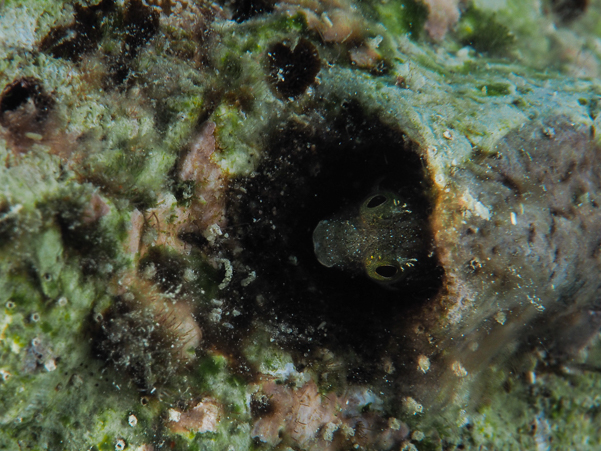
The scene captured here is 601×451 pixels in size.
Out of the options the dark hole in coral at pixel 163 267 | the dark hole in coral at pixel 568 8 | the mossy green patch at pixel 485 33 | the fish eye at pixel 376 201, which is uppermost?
the dark hole in coral at pixel 568 8

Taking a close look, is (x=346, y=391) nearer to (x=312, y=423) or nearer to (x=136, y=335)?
(x=312, y=423)

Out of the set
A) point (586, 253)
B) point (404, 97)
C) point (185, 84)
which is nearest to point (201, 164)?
point (185, 84)

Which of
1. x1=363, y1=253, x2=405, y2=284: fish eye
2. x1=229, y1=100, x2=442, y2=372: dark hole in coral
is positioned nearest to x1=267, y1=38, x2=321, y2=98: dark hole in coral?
x1=229, y1=100, x2=442, y2=372: dark hole in coral

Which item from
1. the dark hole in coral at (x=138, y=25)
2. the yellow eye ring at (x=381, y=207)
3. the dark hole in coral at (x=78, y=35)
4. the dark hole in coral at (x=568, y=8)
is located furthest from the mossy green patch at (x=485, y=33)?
the dark hole in coral at (x=78, y=35)

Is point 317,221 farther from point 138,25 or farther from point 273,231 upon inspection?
point 138,25

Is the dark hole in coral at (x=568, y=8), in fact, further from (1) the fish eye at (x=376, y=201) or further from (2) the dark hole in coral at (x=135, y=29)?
(2) the dark hole in coral at (x=135, y=29)

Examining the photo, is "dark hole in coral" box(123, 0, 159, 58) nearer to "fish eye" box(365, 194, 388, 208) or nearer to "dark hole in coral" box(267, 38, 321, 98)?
"dark hole in coral" box(267, 38, 321, 98)

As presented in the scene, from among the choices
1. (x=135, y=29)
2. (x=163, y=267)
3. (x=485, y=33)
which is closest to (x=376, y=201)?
(x=163, y=267)
